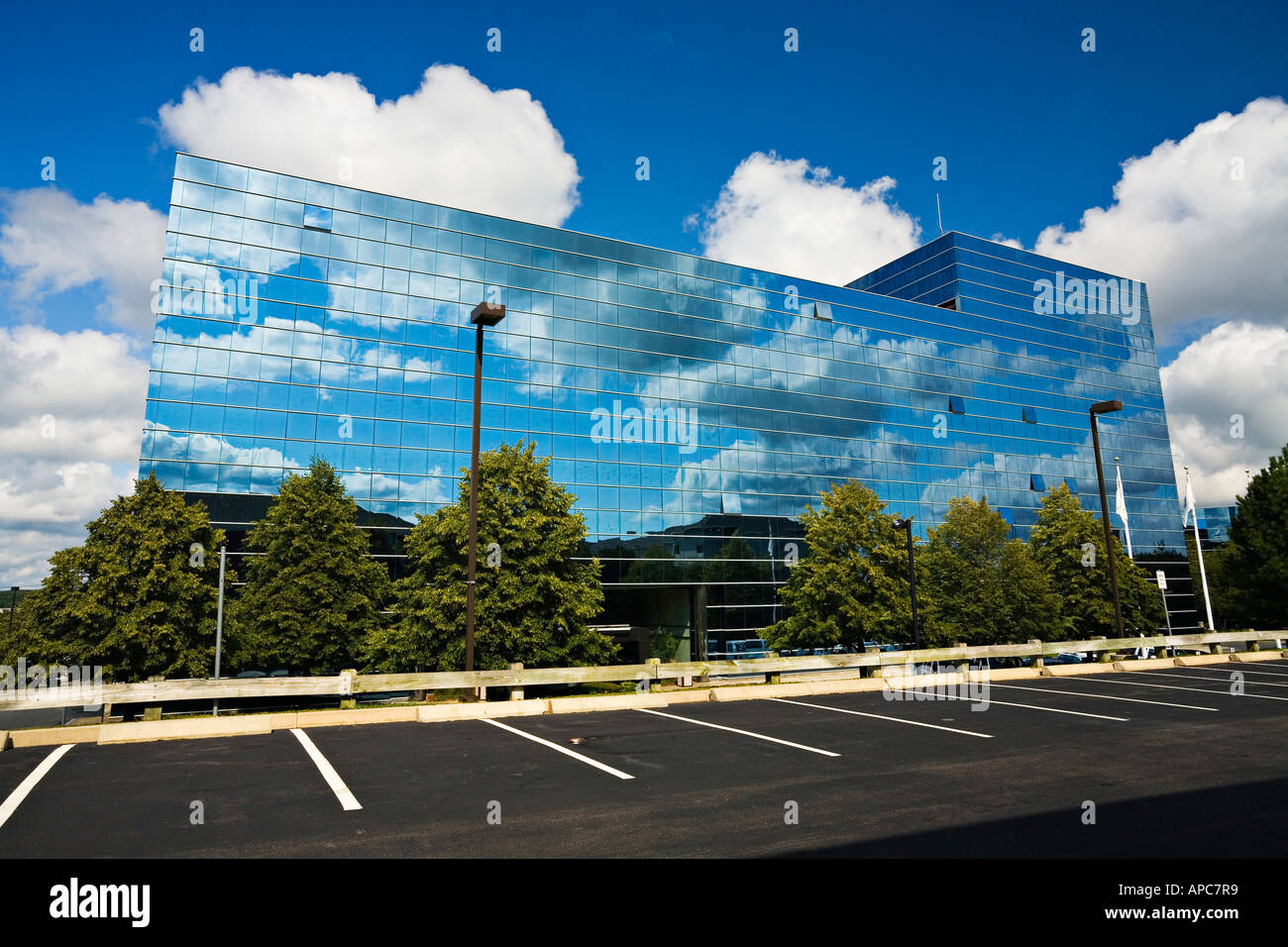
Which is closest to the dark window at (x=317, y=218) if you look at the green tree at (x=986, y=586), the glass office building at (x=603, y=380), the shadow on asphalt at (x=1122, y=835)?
the glass office building at (x=603, y=380)

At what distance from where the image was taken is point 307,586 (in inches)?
1184

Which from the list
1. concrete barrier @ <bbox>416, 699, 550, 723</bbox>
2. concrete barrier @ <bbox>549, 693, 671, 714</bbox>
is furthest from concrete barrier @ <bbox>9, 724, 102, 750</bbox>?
concrete barrier @ <bbox>549, 693, 671, 714</bbox>

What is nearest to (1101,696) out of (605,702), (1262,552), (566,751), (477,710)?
(605,702)

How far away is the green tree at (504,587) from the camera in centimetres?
2448

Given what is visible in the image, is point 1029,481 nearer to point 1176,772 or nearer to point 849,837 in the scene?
point 1176,772

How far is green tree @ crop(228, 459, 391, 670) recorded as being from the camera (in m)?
29.3

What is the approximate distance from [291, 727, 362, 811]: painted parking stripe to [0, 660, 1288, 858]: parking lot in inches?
2.0

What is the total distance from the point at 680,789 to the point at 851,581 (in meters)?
25.4

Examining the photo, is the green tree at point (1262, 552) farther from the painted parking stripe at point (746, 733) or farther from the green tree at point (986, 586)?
the painted parking stripe at point (746, 733)

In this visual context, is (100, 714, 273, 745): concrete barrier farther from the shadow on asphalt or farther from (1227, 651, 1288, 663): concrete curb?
(1227, 651, 1288, 663): concrete curb

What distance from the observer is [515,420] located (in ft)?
136

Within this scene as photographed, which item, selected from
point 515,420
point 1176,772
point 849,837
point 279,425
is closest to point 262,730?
point 849,837

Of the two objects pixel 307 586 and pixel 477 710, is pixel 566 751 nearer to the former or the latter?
pixel 477 710
